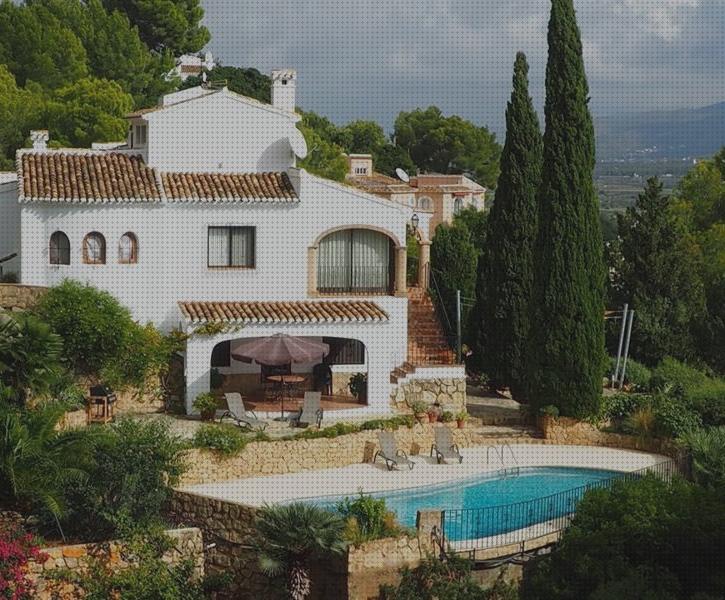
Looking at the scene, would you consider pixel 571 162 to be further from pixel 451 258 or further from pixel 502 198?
pixel 451 258

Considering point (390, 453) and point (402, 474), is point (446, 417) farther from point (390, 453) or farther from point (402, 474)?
point (402, 474)

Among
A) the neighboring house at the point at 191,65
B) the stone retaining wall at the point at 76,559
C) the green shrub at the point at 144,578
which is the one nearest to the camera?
the stone retaining wall at the point at 76,559

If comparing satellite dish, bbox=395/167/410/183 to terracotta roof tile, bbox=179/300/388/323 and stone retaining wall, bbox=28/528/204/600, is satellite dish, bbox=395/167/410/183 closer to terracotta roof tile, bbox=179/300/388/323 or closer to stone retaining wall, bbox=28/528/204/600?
terracotta roof tile, bbox=179/300/388/323

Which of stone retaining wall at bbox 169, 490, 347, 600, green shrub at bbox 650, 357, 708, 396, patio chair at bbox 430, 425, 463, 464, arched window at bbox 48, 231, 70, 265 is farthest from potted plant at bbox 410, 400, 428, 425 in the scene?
arched window at bbox 48, 231, 70, 265

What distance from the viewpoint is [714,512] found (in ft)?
79.5

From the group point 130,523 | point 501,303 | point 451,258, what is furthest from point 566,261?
point 130,523

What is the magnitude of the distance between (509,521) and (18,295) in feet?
41.1

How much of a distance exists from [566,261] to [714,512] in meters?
10.7

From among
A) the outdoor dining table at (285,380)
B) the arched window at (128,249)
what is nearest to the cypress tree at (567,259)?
the outdoor dining table at (285,380)

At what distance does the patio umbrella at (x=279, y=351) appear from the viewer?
108 feet

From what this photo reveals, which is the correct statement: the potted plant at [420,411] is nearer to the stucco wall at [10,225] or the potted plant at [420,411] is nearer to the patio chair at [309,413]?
the patio chair at [309,413]

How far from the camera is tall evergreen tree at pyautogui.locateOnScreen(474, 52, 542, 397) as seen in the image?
37094 millimetres

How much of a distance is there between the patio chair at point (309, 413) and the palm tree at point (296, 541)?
7.42 m

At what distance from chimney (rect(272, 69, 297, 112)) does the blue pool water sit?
13.1 metres
